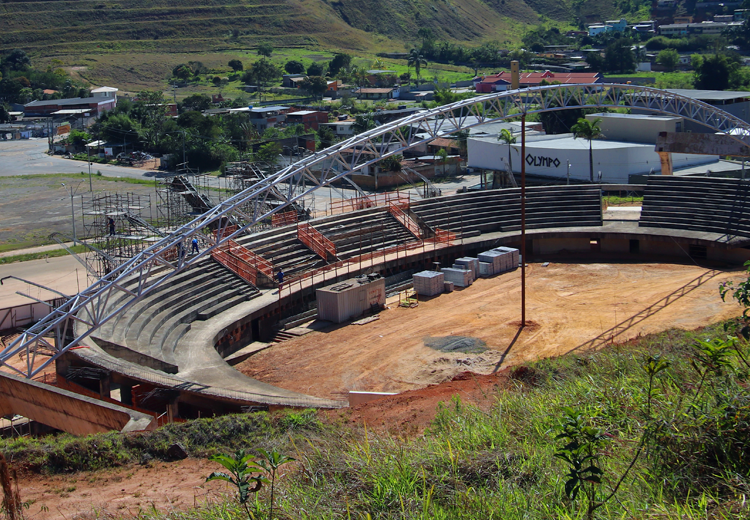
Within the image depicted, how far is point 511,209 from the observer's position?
43.0 m

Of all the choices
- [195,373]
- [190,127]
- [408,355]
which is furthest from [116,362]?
[190,127]

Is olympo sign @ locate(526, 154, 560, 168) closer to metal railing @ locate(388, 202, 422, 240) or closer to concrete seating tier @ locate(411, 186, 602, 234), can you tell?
concrete seating tier @ locate(411, 186, 602, 234)

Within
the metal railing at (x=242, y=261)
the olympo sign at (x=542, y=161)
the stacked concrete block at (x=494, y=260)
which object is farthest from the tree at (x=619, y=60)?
the metal railing at (x=242, y=261)

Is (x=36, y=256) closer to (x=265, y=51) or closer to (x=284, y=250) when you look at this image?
(x=284, y=250)

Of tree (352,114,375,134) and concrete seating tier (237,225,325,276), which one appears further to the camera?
tree (352,114,375,134)

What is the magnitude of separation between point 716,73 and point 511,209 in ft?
244

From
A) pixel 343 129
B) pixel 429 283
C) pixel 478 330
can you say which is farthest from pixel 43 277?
pixel 343 129

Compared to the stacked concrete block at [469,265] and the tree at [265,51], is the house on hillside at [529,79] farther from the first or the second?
the stacked concrete block at [469,265]

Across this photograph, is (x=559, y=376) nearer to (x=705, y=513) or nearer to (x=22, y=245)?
(x=705, y=513)

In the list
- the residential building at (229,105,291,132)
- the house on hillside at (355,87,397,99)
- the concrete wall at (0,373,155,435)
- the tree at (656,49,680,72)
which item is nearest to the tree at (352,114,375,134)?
the residential building at (229,105,291,132)

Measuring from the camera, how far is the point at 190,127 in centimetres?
8238

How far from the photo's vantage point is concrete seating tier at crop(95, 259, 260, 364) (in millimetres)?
24594

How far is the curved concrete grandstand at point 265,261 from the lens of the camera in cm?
2197

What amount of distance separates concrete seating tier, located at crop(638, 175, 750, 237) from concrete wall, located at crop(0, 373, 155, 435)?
31.6 meters
